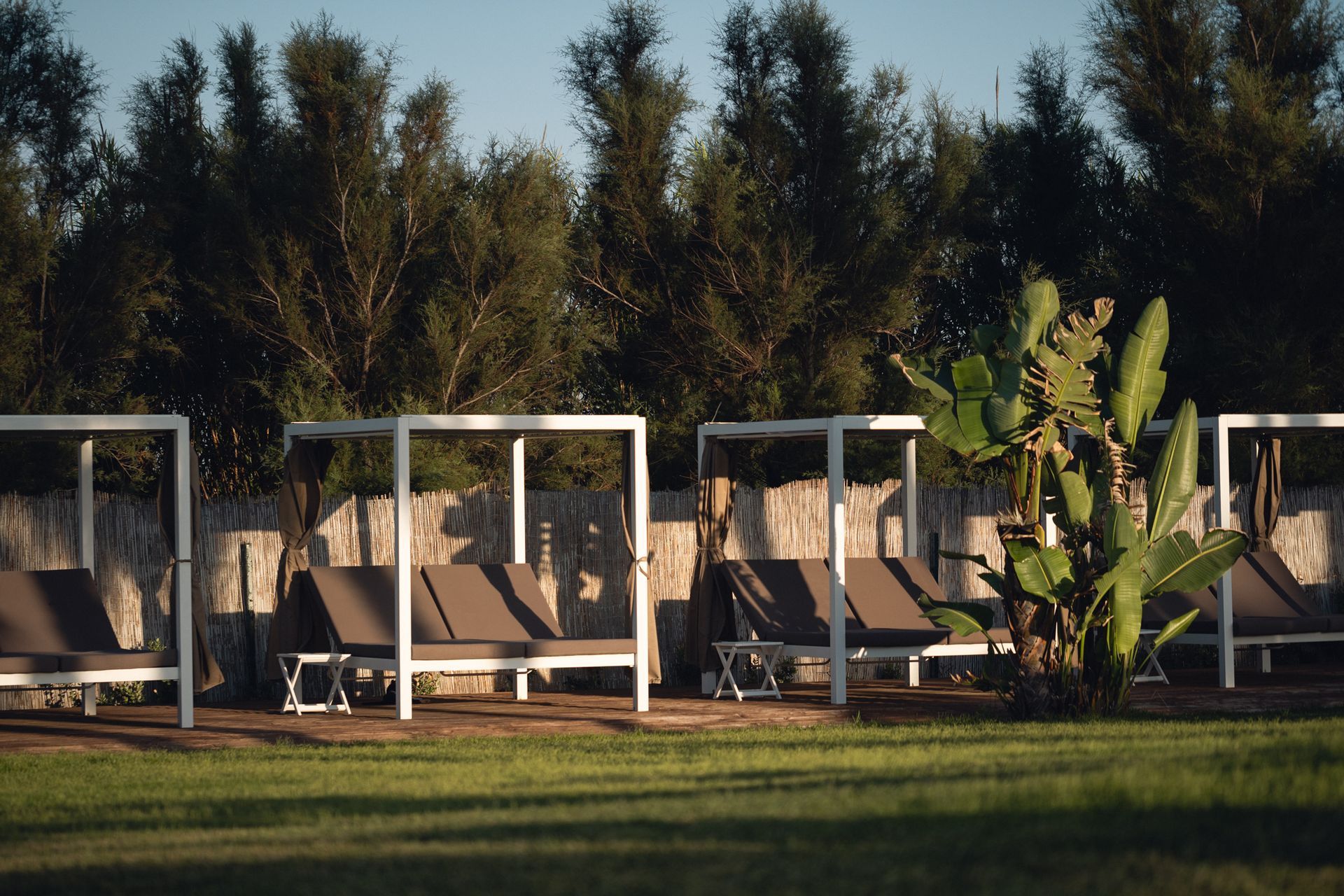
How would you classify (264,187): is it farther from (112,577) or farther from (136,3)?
(112,577)

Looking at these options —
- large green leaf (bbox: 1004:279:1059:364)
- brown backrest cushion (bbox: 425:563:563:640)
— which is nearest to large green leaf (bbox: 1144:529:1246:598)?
large green leaf (bbox: 1004:279:1059:364)

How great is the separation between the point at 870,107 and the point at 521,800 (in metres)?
13.7

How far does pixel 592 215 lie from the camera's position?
61.0ft

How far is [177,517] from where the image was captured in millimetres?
10219

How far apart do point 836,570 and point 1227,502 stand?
3189mm

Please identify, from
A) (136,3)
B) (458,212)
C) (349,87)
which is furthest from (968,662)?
(136,3)

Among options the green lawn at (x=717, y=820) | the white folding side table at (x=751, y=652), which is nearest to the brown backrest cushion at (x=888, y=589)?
the white folding side table at (x=751, y=652)

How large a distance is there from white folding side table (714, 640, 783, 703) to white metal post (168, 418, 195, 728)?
382 cm

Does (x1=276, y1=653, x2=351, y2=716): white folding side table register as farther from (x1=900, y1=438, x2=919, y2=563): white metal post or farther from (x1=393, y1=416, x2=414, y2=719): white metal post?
(x1=900, y1=438, x2=919, y2=563): white metal post

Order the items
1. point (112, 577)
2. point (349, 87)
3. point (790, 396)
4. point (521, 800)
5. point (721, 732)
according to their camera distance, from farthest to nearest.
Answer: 1. point (790, 396)
2. point (349, 87)
3. point (112, 577)
4. point (721, 732)
5. point (521, 800)

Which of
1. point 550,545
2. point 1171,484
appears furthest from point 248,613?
point 1171,484

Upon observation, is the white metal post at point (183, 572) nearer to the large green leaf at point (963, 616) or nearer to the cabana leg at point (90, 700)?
the cabana leg at point (90, 700)

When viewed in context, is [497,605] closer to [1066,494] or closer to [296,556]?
[296,556]

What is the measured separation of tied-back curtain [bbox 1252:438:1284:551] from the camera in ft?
47.1
